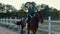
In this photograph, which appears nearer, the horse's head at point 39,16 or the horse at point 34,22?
the horse's head at point 39,16

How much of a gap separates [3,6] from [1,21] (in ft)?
143

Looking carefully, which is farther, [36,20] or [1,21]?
[1,21]

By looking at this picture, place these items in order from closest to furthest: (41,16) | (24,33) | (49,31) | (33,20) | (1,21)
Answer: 1. (41,16)
2. (33,20)
3. (49,31)
4. (24,33)
5. (1,21)

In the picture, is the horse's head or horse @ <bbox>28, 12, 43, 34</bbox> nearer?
the horse's head

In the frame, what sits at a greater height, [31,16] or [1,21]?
[31,16]

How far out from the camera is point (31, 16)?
10500 millimetres

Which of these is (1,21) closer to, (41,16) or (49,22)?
(49,22)

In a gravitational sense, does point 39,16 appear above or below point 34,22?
above

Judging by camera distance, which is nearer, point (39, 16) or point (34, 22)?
point (39, 16)

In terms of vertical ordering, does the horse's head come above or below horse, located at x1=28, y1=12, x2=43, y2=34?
above

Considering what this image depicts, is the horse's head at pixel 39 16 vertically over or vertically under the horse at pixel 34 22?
over

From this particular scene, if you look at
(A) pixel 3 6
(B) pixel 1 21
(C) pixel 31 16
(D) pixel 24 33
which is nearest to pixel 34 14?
(C) pixel 31 16

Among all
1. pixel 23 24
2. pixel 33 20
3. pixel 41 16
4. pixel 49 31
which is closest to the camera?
pixel 41 16

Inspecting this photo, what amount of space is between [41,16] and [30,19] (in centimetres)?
137
